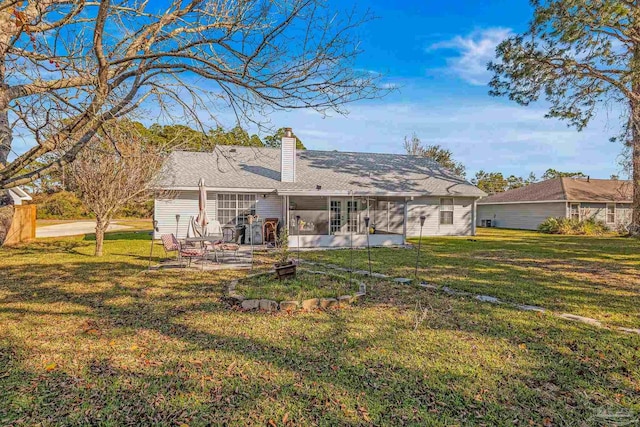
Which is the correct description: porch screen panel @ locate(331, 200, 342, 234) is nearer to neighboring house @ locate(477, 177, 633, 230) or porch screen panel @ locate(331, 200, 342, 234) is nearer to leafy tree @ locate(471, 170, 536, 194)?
neighboring house @ locate(477, 177, 633, 230)

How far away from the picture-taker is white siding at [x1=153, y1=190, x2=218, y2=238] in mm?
15648

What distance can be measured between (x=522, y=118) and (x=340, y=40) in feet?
66.1

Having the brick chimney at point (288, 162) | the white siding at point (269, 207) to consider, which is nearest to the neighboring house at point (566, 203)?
the brick chimney at point (288, 162)

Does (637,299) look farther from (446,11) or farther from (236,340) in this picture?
(446,11)

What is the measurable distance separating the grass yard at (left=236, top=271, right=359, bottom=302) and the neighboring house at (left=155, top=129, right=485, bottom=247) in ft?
21.1

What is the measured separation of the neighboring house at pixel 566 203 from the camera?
81.1 feet

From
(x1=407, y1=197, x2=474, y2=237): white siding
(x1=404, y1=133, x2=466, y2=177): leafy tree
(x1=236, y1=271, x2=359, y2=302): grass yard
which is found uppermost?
(x1=404, y1=133, x2=466, y2=177): leafy tree

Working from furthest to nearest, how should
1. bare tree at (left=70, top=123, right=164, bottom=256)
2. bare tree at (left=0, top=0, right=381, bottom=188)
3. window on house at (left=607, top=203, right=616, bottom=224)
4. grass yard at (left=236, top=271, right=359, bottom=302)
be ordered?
window on house at (left=607, top=203, right=616, bottom=224) < bare tree at (left=70, top=123, right=164, bottom=256) < grass yard at (left=236, top=271, right=359, bottom=302) < bare tree at (left=0, top=0, right=381, bottom=188)

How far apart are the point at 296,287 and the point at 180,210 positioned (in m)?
10.8

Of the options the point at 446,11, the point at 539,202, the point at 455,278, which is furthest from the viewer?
the point at 539,202

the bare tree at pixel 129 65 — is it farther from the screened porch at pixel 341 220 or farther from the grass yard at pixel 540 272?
the screened porch at pixel 341 220

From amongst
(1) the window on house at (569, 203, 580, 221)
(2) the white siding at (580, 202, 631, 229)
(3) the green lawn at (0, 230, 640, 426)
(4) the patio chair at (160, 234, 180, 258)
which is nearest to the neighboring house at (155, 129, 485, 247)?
(4) the patio chair at (160, 234, 180, 258)

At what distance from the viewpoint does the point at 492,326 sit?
4887 mm

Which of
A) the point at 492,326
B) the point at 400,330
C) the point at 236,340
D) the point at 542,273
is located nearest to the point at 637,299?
the point at 542,273
